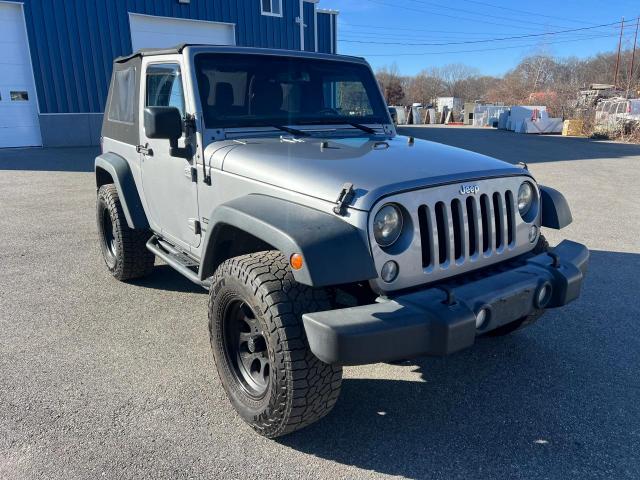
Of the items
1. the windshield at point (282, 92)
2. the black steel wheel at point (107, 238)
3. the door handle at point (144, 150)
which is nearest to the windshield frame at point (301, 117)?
the windshield at point (282, 92)

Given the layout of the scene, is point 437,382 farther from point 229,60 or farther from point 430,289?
point 229,60

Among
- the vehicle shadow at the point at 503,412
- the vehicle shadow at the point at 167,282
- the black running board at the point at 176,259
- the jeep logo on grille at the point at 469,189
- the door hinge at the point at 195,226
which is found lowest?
the vehicle shadow at the point at 503,412

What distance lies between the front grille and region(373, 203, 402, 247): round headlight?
12cm

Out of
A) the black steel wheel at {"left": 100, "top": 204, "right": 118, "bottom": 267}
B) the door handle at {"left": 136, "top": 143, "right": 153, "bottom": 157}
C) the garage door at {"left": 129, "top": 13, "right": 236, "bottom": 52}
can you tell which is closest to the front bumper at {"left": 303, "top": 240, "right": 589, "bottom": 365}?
the door handle at {"left": 136, "top": 143, "right": 153, "bottom": 157}

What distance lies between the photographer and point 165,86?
363 cm

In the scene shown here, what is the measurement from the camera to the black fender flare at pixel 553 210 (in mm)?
3129

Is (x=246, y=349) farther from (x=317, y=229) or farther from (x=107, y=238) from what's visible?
(x=107, y=238)

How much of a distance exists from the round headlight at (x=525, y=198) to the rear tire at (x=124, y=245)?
3.07m

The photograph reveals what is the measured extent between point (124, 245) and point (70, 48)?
44.2 feet

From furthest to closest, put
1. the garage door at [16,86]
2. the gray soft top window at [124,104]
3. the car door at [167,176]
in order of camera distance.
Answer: the garage door at [16,86] < the gray soft top window at [124,104] < the car door at [167,176]

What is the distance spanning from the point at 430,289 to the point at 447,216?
37 centimetres

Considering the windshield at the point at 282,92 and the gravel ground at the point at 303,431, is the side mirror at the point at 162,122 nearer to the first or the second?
the windshield at the point at 282,92

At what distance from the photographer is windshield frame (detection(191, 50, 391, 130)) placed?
3.27 metres

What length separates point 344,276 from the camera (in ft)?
6.95
